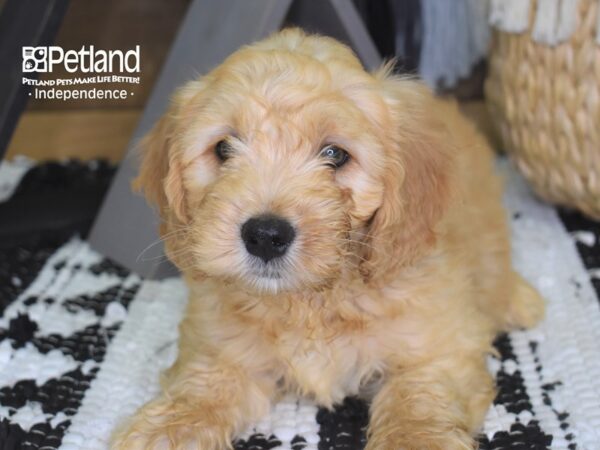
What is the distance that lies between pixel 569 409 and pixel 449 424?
13.3 inches

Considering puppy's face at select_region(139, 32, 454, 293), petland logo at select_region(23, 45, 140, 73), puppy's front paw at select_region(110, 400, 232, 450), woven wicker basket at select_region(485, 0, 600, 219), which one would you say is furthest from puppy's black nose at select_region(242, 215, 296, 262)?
petland logo at select_region(23, 45, 140, 73)

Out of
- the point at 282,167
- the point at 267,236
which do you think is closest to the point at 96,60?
the point at 282,167

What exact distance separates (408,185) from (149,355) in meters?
0.80

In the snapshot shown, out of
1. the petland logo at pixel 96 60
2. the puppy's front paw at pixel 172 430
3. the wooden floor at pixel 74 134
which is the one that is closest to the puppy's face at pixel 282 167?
the puppy's front paw at pixel 172 430

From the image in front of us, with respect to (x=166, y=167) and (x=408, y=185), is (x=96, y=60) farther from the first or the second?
(x=408, y=185)

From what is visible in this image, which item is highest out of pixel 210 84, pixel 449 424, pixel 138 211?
pixel 210 84

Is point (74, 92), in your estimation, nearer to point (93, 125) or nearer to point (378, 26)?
point (93, 125)

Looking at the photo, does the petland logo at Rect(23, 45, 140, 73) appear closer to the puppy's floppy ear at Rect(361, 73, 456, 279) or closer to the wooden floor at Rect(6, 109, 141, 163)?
the wooden floor at Rect(6, 109, 141, 163)

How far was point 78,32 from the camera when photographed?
10.8 ft

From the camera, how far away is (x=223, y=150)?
1.68m

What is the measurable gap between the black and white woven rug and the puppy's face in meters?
0.37

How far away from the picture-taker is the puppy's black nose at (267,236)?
57.6 inches

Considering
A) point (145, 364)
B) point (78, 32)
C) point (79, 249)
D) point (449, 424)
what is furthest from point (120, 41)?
point (449, 424)

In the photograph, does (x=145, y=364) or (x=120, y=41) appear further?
(x=120, y=41)
